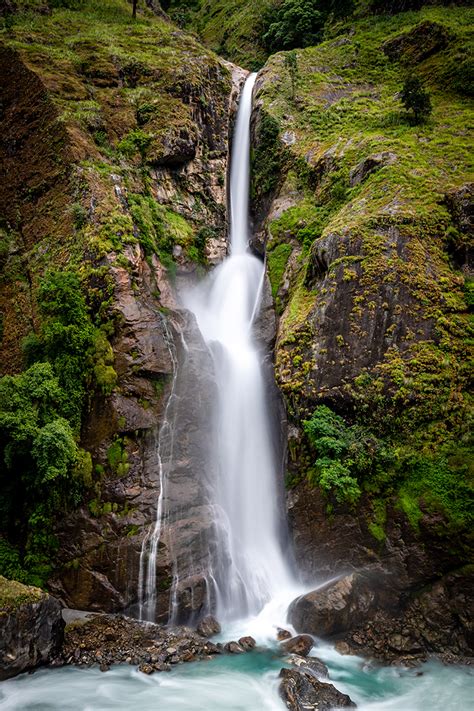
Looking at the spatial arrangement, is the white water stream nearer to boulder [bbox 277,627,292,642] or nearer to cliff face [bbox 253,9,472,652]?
boulder [bbox 277,627,292,642]

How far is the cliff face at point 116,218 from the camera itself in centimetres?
1261

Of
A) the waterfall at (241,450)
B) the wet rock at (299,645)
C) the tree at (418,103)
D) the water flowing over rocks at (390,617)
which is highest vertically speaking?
the tree at (418,103)

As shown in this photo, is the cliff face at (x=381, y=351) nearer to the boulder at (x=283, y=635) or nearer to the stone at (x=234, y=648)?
the boulder at (x=283, y=635)

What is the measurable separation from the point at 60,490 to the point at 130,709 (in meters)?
6.06

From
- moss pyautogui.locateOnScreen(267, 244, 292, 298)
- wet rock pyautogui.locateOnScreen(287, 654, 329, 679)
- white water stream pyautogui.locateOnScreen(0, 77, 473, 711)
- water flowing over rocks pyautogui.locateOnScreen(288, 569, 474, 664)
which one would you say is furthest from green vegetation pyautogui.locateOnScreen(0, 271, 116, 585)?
moss pyautogui.locateOnScreen(267, 244, 292, 298)

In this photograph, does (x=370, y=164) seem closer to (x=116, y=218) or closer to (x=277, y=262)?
(x=277, y=262)

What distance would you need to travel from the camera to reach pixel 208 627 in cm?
1139

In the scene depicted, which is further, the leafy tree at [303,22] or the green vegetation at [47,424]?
the leafy tree at [303,22]

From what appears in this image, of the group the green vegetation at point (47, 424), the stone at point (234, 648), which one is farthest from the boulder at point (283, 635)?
the green vegetation at point (47, 424)

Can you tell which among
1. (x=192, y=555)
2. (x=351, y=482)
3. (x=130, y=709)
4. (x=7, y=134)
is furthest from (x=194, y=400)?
(x=7, y=134)

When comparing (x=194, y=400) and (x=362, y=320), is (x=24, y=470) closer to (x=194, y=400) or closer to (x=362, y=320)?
(x=194, y=400)

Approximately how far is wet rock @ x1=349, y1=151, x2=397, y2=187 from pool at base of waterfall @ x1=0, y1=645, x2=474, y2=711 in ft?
57.6

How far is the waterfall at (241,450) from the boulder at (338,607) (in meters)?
1.73

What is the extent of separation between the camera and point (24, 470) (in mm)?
12641
